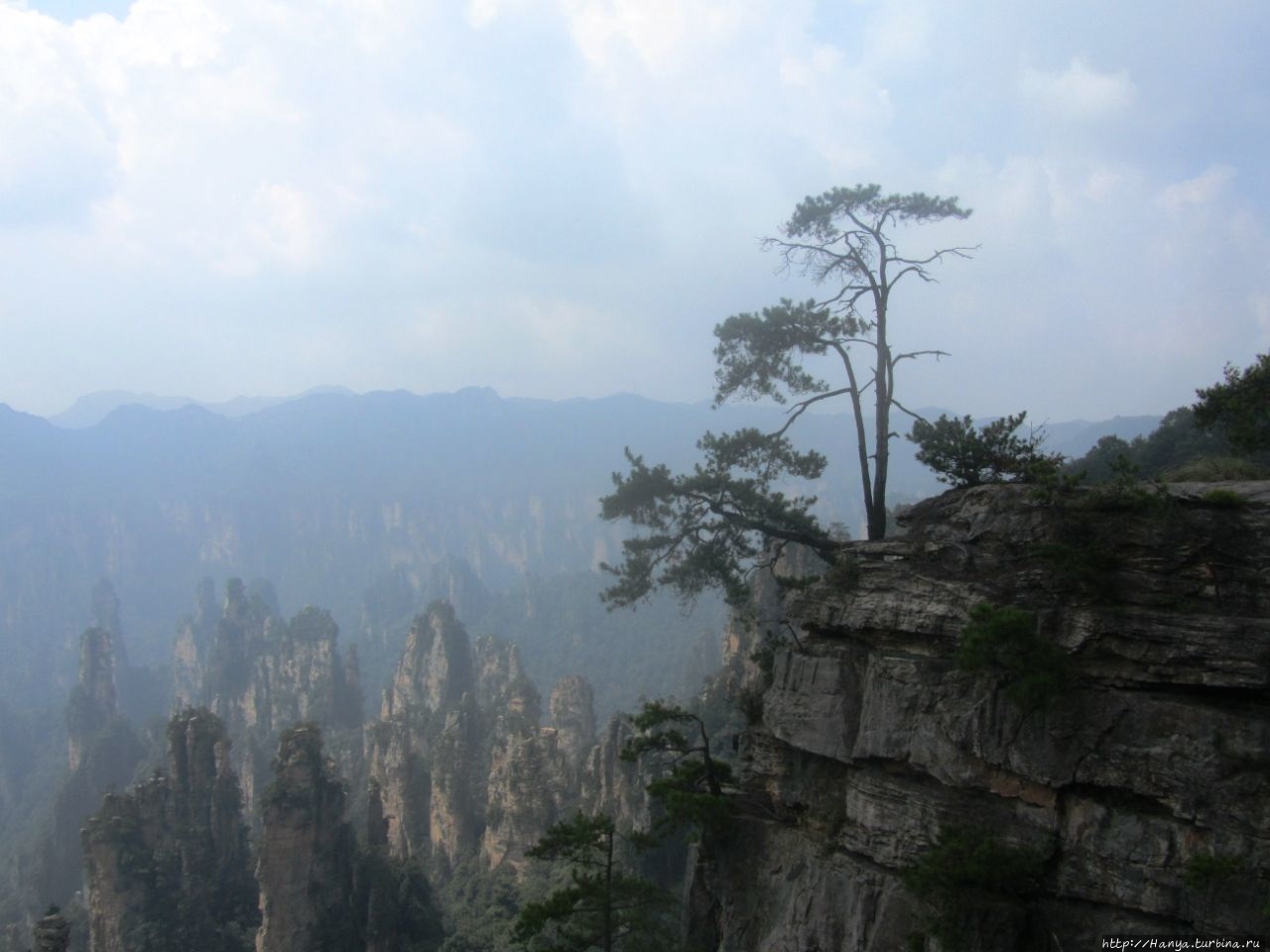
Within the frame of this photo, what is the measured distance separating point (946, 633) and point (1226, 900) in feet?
13.5

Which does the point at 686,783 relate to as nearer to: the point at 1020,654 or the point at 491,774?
the point at 1020,654

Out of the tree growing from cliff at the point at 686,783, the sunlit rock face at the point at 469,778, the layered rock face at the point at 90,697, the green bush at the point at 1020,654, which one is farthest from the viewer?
the layered rock face at the point at 90,697

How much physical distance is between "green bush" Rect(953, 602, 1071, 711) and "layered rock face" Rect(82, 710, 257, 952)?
3659 centimetres

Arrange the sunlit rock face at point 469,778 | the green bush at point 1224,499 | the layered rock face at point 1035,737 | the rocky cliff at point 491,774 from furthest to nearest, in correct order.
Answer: the sunlit rock face at point 469,778 → the rocky cliff at point 491,774 → the green bush at point 1224,499 → the layered rock face at point 1035,737

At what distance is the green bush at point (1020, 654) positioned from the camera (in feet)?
34.4

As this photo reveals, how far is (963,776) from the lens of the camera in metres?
11.2

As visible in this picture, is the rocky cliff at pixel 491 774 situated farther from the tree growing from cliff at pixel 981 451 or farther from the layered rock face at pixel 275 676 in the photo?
the tree growing from cliff at pixel 981 451

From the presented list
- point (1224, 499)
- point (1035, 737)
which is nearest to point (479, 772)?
point (1035, 737)

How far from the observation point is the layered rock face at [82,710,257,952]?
3550 cm

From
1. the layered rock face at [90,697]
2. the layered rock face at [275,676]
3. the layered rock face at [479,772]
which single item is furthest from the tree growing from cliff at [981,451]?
the layered rock face at [90,697]

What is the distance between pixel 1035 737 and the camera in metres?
10.6

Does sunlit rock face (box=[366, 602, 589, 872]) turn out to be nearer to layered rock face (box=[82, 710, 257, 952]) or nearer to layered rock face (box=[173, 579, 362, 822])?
layered rock face (box=[82, 710, 257, 952])

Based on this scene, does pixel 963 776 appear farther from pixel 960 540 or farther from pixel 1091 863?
pixel 960 540

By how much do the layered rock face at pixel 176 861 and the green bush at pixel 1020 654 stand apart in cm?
3659
